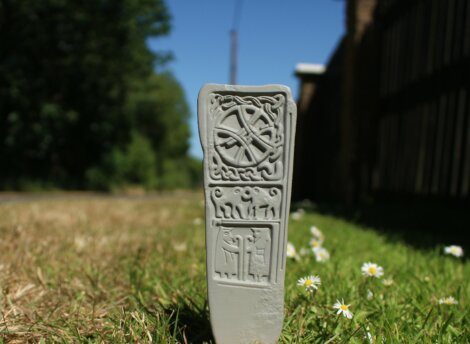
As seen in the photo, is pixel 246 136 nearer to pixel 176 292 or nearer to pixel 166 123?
pixel 176 292

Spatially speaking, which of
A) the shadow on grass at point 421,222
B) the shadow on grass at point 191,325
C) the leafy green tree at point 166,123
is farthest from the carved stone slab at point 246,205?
the leafy green tree at point 166,123

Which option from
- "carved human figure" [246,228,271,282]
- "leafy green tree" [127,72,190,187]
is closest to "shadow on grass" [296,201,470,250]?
"carved human figure" [246,228,271,282]

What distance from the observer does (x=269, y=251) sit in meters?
1.63

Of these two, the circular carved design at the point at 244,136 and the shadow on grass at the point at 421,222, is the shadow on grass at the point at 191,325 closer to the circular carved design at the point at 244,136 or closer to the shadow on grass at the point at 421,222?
the circular carved design at the point at 244,136

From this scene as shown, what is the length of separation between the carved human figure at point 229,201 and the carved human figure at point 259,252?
10 cm

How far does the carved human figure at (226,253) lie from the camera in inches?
64.2

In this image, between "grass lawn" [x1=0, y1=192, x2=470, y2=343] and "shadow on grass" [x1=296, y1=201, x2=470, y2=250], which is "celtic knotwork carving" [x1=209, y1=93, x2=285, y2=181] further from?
"shadow on grass" [x1=296, y1=201, x2=470, y2=250]

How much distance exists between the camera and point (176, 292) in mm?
2094

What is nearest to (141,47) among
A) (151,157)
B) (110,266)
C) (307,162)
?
(151,157)

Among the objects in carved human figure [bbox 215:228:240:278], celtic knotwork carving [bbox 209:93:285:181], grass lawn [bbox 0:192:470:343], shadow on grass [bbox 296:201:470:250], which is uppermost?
celtic knotwork carving [bbox 209:93:285:181]

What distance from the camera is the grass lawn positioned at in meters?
1.67

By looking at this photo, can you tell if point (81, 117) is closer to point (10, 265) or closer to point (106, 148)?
point (106, 148)

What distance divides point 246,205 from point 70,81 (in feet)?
45.4

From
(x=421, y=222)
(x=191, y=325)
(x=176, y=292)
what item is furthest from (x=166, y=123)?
(x=191, y=325)
